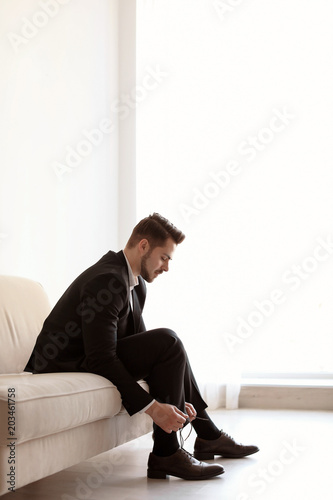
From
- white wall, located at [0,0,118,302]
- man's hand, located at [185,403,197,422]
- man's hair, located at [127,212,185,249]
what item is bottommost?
man's hand, located at [185,403,197,422]

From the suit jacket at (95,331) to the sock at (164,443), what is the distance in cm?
15

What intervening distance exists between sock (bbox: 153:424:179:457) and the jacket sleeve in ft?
0.48

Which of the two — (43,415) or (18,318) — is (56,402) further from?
(18,318)

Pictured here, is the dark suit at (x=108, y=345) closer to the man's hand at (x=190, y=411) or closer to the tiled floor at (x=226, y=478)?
the man's hand at (x=190, y=411)

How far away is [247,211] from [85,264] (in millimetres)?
1214

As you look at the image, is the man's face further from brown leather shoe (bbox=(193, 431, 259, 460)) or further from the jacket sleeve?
brown leather shoe (bbox=(193, 431, 259, 460))

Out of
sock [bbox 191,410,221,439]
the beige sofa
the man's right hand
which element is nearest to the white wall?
the beige sofa

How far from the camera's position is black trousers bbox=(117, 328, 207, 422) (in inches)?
83.6

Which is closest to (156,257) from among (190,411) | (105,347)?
(105,347)

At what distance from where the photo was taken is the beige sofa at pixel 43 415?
1.54 metres

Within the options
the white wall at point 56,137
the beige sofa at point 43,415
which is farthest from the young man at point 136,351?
the white wall at point 56,137

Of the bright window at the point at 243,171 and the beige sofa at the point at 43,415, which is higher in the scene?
the bright window at the point at 243,171

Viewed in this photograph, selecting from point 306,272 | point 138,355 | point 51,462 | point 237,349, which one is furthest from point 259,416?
point 51,462

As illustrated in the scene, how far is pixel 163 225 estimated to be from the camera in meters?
2.31
